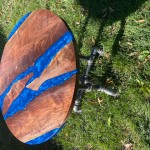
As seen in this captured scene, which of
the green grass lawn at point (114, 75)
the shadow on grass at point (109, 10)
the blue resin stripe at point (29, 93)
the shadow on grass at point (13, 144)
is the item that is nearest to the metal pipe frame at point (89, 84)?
the green grass lawn at point (114, 75)

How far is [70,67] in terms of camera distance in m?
2.48

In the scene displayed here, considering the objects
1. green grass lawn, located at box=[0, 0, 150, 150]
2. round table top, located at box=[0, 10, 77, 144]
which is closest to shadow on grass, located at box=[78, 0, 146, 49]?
green grass lawn, located at box=[0, 0, 150, 150]

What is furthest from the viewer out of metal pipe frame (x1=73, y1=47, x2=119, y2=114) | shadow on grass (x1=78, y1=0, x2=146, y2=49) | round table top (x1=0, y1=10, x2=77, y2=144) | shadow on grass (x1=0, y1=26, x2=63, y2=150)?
shadow on grass (x1=0, y1=26, x2=63, y2=150)

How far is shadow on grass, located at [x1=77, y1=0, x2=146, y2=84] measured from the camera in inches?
145

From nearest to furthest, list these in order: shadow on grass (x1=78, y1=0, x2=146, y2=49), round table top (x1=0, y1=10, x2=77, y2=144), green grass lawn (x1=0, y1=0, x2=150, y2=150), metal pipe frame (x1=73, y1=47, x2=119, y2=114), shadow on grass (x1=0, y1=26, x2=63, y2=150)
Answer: round table top (x1=0, y1=10, x2=77, y2=144)
metal pipe frame (x1=73, y1=47, x2=119, y2=114)
green grass lawn (x1=0, y1=0, x2=150, y2=150)
shadow on grass (x1=78, y1=0, x2=146, y2=49)
shadow on grass (x1=0, y1=26, x2=63, y2=150)

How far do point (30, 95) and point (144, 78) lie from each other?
1310 millimetres

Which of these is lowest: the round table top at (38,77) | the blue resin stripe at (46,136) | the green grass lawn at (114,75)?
the green grass lawn at (114,75)

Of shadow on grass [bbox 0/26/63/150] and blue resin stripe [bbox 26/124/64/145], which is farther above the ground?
blue resin stripe [bbox 26/124/64/145]

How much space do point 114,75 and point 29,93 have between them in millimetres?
1246

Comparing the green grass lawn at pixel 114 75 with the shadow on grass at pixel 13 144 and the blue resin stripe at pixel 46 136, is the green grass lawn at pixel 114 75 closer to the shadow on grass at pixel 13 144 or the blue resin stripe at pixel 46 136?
the shadow on grass at pixel 13 144

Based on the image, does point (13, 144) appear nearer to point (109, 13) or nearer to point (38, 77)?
point (38, 77)

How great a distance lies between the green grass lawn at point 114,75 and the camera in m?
3.45

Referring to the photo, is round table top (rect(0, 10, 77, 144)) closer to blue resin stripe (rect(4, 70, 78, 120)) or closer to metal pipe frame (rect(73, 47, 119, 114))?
blue resin stripe (rect(4, 70, 78, 120))

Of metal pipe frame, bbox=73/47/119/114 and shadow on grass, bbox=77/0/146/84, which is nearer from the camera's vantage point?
metal pipe frame, bbox=73/47/119/114
